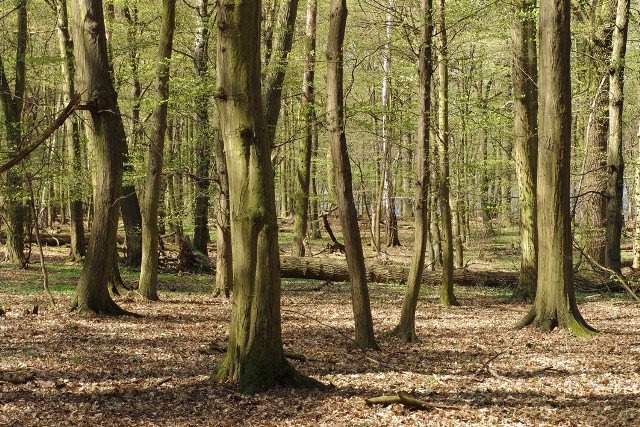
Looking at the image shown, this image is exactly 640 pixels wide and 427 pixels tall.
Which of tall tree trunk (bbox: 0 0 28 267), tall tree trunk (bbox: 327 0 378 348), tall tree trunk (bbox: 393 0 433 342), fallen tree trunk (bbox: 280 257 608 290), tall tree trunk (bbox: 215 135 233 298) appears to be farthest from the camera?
fallen tree trunk (bbox: 280 257 608 290)

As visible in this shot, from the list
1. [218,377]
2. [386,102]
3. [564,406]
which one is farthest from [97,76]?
[386,102]

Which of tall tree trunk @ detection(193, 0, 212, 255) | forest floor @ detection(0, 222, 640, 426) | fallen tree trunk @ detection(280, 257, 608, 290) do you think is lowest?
forest floor @ detection(0, 222, 640, 426)

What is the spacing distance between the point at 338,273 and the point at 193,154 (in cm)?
532

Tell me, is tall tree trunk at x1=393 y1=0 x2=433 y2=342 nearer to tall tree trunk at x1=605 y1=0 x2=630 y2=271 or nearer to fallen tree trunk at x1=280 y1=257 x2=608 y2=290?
tall tree trunk at x1=605 y1=0 x2=630 y2=271

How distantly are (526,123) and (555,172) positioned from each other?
356cm

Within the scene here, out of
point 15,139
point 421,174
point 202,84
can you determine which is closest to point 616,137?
point 421,174

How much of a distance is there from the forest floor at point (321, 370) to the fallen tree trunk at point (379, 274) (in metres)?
4.98

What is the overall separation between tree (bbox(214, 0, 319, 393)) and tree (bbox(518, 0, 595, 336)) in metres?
5.64

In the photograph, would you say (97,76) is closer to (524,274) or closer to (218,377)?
(218,377)

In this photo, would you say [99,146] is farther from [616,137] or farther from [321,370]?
[616,137]

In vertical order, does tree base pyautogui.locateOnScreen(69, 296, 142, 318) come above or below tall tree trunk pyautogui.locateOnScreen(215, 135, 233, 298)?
below

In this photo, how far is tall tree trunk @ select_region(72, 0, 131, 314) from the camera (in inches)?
422

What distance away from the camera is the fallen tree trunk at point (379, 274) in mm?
18562

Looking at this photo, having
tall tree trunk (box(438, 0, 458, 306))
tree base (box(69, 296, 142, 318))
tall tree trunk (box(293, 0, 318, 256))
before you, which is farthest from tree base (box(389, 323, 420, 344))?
tall tree trunk (box(293, 0, 318, 256))
